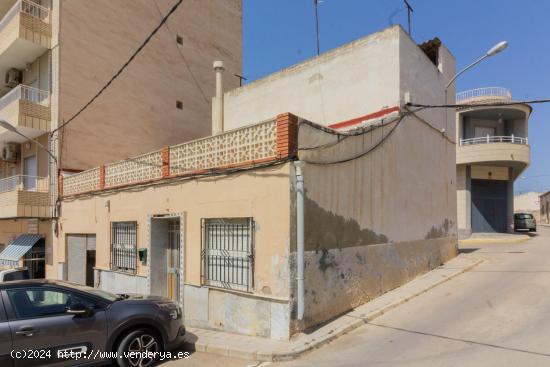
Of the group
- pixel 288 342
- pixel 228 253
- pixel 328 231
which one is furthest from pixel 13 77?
pixel 288 342

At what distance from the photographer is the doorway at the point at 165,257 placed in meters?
9.74

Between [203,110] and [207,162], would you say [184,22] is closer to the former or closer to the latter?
[203,110]

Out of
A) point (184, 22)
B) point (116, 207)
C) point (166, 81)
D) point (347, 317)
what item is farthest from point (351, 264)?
point (184, 22)

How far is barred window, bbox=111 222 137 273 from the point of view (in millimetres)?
10602

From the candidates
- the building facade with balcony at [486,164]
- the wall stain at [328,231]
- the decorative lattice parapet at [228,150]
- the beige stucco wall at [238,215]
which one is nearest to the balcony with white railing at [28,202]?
the beige stucco wall at [238,215]

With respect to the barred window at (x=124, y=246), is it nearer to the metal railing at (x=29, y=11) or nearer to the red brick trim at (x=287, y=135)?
the red brick trim at (x=287, y=135)

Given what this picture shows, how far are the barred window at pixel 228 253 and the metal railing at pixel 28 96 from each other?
1003cm

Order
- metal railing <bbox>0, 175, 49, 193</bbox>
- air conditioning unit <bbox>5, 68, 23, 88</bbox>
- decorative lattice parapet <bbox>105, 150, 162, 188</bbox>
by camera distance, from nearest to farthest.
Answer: decorative lattice parapet <bbox>105, 150, 162, 188</bbox> → metal railing <bbox>0, 175, 49, 193</bbox> → air conditioning unit <bbox>5, 68, 23, 88</bbox>

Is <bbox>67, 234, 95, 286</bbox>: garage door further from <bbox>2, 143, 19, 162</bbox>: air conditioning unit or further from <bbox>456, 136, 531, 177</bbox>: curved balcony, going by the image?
<bbox>456, 136, 531, 177</bbox>: curved balcony

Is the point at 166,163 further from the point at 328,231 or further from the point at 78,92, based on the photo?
the point at 78,92

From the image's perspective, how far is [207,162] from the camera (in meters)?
8.50

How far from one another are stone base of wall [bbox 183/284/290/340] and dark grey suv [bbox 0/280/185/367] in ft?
4.70

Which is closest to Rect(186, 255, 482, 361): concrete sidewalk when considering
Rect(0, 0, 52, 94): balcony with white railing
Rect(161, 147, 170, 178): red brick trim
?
Rect(161, 147, 170, 178): red brick trim

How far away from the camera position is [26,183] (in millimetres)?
15719
